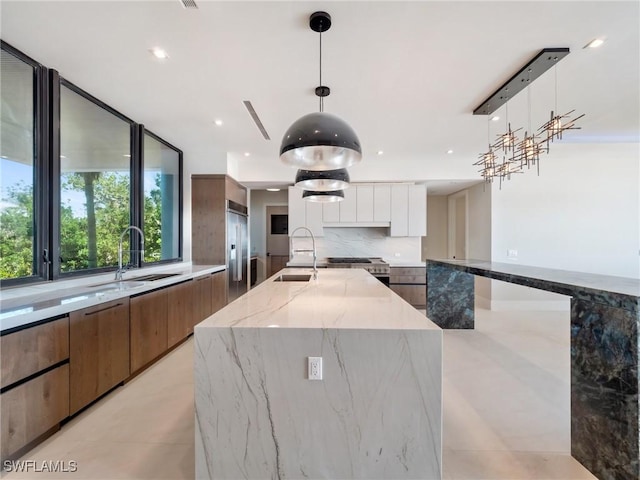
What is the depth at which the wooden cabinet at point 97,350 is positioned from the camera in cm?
200

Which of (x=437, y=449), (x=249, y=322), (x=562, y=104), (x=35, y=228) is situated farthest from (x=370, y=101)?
(x=35, y=228)

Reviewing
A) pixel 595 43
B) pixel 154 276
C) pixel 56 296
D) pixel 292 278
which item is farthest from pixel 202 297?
pixel 595 43

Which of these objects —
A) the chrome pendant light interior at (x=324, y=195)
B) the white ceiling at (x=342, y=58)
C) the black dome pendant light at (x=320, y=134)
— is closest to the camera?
the black dome pendant light at (x=320, y=134)

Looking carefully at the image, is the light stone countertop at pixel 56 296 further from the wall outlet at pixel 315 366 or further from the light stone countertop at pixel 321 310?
the wall outlet at pixel 315 366

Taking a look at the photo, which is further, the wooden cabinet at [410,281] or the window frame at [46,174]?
the wooden cabinet at [410,281]

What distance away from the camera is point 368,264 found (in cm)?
504

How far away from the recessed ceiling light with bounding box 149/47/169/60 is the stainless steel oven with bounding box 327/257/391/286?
147 inches

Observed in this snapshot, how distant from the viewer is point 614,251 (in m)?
4.70

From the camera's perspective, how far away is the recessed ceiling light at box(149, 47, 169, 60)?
217 centimetres

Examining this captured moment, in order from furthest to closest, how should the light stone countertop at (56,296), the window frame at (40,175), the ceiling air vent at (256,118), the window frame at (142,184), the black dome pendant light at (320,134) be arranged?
1. the window frame at (142,184)
2. the ceiling air vent at (256,118)
3. the window frame at (40,175)
4. the light stone countertop at (56,296)
5. the black dome pendant light at (320,134)

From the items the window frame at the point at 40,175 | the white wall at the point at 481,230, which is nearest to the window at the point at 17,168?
the window frame at the point at 40,175

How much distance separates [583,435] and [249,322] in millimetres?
1969

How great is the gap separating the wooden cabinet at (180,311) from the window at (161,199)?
833mm

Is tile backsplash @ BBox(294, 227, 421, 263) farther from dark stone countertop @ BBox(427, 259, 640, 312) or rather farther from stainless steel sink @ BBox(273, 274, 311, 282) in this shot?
dark stone countertop @ BBox(427, 259, 640, 312)
